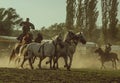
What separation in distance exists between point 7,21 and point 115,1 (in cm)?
2611

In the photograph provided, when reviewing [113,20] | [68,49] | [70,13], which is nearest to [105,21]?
[113,20]

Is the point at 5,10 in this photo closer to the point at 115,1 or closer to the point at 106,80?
the point at 115,1

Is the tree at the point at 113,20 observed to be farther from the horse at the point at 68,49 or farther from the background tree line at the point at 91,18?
the horse at the point at 68,49

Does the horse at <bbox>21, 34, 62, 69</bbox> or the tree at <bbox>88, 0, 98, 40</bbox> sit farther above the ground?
the tree at <bbox>88, 0, 98, 40</bbox>

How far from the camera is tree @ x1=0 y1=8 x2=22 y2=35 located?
82.6m

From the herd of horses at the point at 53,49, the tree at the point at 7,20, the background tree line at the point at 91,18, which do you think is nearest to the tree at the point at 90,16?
the background tree line at the point at 91,18

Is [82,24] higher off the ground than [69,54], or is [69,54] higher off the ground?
[82,24]

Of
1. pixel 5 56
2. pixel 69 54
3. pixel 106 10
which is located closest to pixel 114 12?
pixel 106 10

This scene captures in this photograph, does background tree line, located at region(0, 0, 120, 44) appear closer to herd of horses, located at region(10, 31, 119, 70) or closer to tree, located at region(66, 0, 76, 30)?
tree, located at region(66, 0, 76, 30)

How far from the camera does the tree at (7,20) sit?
271ft

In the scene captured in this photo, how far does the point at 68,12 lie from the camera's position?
64125 millimetres

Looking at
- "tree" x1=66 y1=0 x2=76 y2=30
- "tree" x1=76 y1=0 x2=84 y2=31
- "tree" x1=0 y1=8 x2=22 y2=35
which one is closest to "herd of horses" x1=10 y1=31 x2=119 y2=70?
"tree" x1=66 y1=0 x2=76 y2=30

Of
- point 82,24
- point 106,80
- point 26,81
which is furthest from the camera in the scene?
point 82,24

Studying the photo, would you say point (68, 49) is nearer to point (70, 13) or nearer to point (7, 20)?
point (70, 13)
